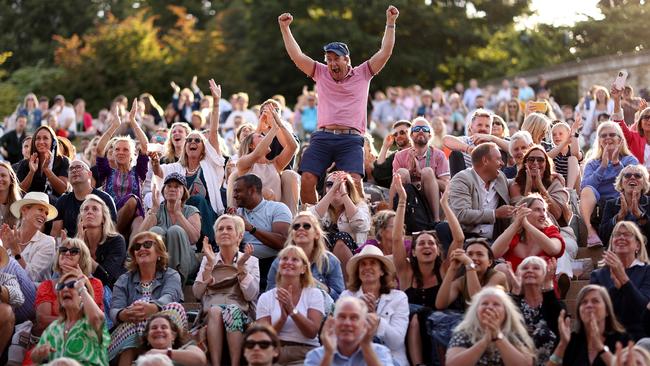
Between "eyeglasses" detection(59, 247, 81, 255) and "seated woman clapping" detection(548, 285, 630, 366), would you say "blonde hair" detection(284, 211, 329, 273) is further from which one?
"seated woman clapping" detection(548, 285, 630, 366)

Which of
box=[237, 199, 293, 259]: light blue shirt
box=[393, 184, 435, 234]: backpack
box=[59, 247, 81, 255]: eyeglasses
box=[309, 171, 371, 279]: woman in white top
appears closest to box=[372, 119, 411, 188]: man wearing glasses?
box=[393, 184, 435, 234]: backpack

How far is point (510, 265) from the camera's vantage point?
1306cm

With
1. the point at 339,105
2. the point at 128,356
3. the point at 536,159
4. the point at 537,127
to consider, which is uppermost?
the point at 339,105

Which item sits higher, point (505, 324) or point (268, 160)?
point (268, 160)

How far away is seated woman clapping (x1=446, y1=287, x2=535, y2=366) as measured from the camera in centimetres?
1155

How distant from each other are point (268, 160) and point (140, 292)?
116 inches

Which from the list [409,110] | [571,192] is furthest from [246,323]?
[409,110]

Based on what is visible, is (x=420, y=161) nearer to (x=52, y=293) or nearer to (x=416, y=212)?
(x=416, y=212)

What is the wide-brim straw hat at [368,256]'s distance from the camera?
1268 centimetres

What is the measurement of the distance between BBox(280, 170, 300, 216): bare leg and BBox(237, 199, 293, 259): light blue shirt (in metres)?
1.00

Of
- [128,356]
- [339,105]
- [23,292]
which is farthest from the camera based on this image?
[339,105]

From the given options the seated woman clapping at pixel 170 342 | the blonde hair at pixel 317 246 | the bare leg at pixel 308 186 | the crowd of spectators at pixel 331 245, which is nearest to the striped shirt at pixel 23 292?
the crowd of spectators at pixel 331 245

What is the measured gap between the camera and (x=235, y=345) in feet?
41.5

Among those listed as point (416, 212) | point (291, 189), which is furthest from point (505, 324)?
point (291, 189)
